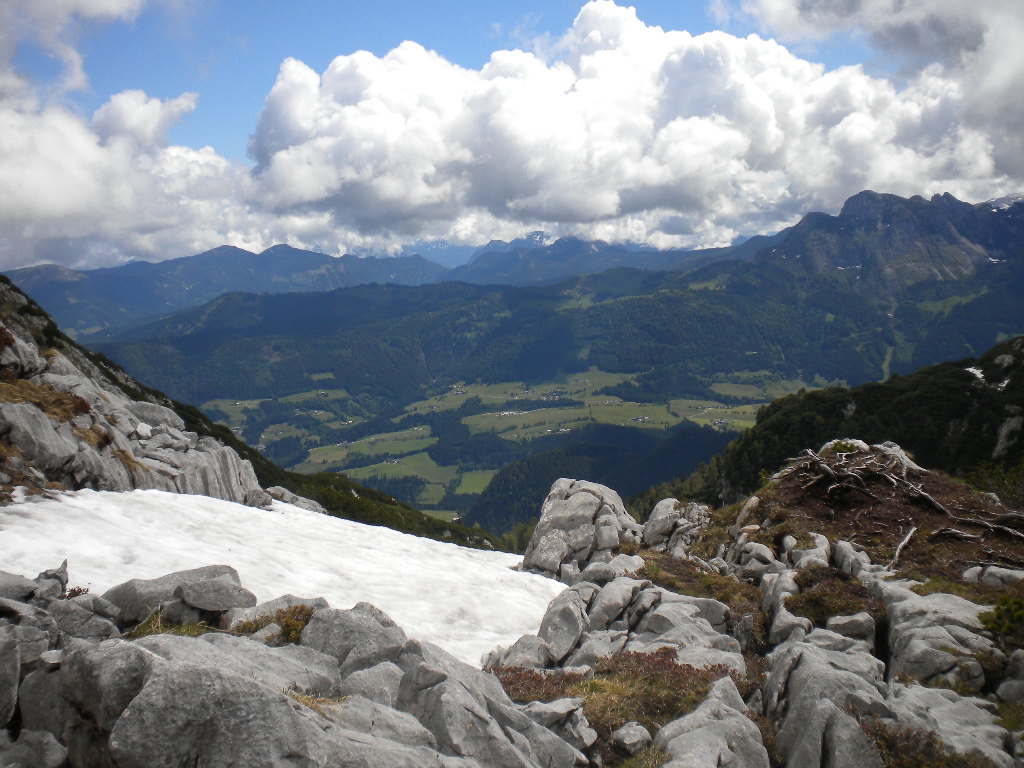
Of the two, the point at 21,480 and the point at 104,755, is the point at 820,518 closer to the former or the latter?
the point at 104,755

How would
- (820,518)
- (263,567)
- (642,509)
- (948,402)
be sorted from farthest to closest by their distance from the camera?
(642,509), (948,402), (820,518), (263,567)

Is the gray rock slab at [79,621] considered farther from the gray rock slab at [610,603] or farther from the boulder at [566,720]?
the gray rock slab at [610,603]

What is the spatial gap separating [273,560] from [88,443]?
1337cm

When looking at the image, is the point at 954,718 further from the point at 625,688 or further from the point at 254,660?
the point at 254,660

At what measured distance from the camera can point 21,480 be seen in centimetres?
2275

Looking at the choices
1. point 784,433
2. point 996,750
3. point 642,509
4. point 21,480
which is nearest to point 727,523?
point 996,750

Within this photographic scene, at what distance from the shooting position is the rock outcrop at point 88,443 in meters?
24.8

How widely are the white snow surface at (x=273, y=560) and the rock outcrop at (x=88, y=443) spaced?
1.82m

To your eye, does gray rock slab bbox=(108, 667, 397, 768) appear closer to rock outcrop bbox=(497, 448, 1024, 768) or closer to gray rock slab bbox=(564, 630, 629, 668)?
rock outcrop bbox=(497, 448, 1024, 768)

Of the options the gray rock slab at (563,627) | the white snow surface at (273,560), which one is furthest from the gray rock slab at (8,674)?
the gray rock slab at (563,627)

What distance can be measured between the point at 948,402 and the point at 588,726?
5265 inches

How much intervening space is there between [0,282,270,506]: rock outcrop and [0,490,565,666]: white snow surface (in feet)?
5.95

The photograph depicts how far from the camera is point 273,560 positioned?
77.7ft

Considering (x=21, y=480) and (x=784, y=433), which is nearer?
(x=21, y=480)
